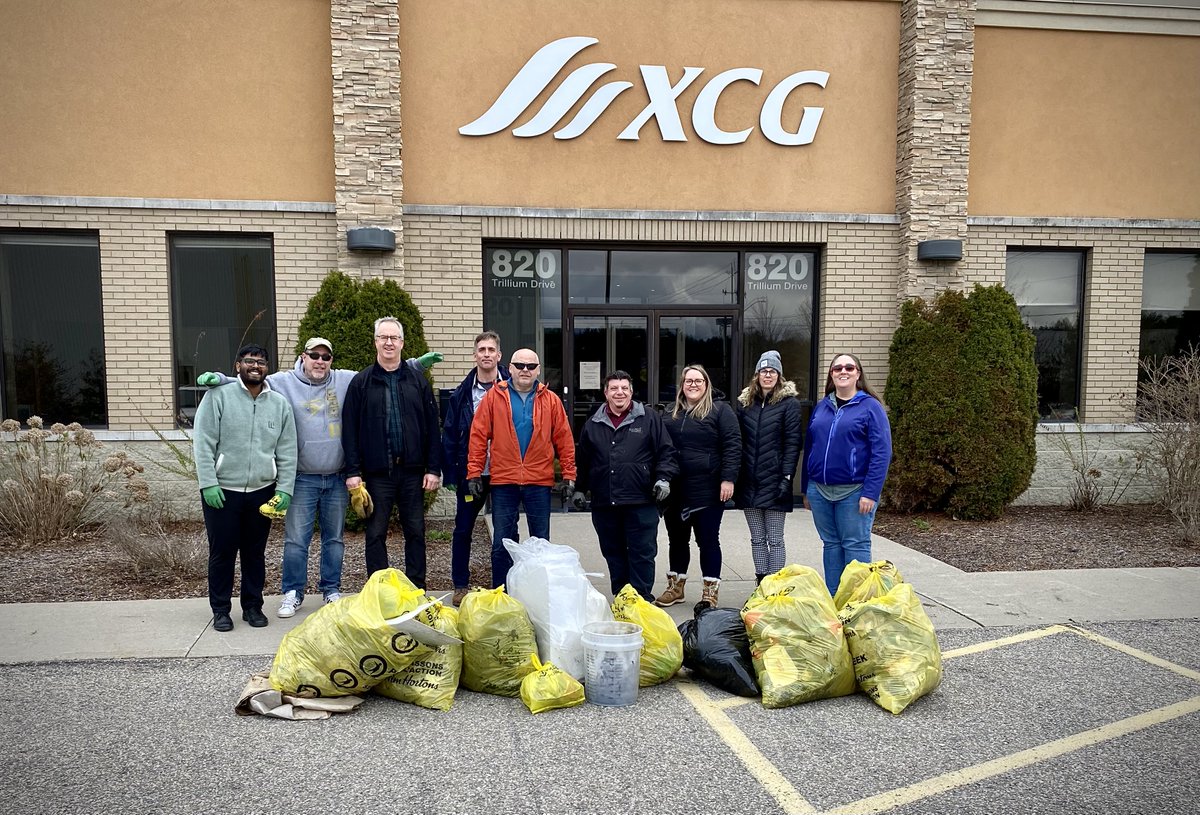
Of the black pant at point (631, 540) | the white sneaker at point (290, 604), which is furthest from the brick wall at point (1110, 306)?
the white sneaker at point (290, 604)

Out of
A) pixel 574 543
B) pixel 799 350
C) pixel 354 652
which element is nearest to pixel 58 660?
pixel 354 652

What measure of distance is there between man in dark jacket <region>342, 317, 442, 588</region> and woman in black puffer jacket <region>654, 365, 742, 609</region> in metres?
1.75

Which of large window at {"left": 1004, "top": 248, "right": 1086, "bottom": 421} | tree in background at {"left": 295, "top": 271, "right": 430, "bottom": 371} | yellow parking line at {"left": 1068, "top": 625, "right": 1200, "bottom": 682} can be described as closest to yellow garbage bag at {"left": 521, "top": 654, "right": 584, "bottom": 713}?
yellow parking line at {"left": 1068, "top": 625, "right": 1200, "bottom": 682}

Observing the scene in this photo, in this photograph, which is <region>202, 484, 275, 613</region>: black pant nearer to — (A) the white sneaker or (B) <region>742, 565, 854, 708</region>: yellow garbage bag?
(A) the white sneaker

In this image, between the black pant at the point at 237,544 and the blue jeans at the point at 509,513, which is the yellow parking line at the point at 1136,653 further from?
the black pant at the point at 237,544

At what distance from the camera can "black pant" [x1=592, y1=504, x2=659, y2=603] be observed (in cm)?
513

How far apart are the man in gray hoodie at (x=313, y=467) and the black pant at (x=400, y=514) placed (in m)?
0.25

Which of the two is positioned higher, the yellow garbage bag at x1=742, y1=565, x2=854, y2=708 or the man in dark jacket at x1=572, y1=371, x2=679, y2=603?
the man in dark jacket at x1=572, y1=371, x2=679, y2=603

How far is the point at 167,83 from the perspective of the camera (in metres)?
8.07

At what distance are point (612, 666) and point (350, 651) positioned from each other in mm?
1321

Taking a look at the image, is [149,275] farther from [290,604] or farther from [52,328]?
[290,604]

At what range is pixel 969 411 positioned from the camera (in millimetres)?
8148

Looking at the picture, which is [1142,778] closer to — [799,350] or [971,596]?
[971,596]

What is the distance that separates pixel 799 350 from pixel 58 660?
806cm
